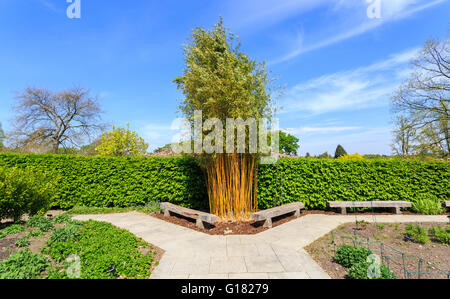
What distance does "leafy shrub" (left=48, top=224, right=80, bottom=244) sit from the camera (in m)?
3.58

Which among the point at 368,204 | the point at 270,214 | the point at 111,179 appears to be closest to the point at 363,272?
the point at 270,214

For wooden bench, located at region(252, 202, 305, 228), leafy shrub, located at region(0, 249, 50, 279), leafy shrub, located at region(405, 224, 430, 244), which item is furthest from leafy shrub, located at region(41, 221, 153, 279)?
leafy shrub, located at region(405, 224, 430, 244)

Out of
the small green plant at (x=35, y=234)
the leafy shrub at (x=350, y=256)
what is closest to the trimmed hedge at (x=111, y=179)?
the small green plant at (x=35, y=234)

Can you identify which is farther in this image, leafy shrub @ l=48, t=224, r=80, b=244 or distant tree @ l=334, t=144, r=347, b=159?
distant tree @ l=334, t=144, r=347, b=159

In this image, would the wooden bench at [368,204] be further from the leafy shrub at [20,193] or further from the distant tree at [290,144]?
the distant tree at [290,144]

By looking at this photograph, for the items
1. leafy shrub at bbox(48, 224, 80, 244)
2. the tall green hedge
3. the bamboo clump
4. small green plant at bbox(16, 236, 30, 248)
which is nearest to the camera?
small green plant at bbox(16, 236, 30, 248)

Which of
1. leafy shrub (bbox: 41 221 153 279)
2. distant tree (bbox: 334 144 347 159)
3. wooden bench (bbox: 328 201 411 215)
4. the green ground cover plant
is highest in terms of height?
distant tree (bbox: 334 144 347 159)

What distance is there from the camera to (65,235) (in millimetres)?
3717

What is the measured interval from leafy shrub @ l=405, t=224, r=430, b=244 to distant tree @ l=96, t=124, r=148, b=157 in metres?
13.2

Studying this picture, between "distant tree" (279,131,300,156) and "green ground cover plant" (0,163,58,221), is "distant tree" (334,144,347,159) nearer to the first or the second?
"distant tree" (279,131,300,156)

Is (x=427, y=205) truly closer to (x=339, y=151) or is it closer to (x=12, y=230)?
(x=12, y=230)
